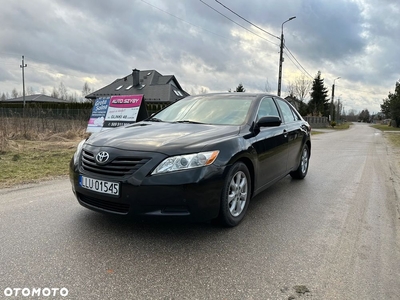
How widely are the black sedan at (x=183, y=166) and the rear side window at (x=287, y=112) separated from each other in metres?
1.12

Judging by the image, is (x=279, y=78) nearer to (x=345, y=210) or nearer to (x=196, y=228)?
(x=345, y=210)

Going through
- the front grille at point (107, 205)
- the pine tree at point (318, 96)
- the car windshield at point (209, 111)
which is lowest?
the front grille at point (107, 205)

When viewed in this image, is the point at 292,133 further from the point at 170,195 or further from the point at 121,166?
the point at 121,166

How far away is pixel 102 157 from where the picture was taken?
3031 millimetres

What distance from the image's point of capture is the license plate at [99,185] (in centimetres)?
289

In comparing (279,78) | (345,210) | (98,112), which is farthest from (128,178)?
(279,78)

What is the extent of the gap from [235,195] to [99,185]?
1.47 m

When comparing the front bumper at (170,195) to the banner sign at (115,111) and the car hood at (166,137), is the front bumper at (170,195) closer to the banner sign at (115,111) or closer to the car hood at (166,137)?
the car hood at (166,137)

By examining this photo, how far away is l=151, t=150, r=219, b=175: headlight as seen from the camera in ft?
9.29

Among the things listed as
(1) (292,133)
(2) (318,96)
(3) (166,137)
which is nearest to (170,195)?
(3) (166,137)

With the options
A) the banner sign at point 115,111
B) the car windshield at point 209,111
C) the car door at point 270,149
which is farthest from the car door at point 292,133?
the banner sign at point 115,111

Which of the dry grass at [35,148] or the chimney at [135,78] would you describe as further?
the chimney at [135,78]

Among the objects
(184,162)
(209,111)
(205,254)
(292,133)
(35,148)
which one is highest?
(209,111)

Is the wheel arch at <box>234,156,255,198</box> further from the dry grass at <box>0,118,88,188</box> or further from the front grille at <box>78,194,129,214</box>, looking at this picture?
the dry grass at <box>0,118,88,188</box>
